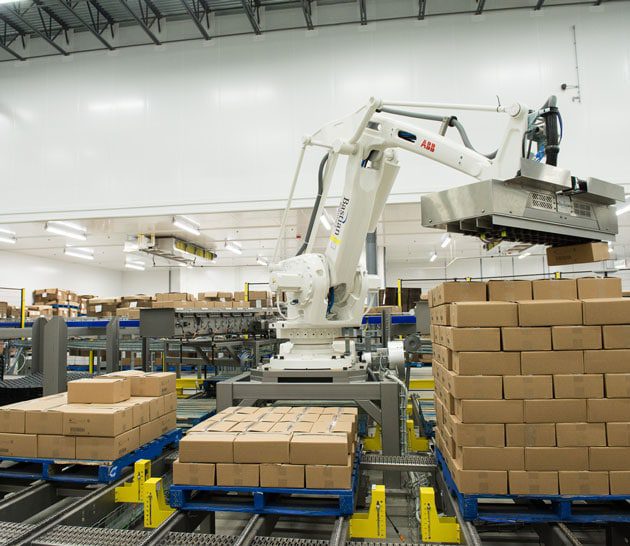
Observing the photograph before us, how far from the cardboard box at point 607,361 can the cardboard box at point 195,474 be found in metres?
2.30

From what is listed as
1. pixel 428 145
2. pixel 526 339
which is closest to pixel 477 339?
pixel 526 339

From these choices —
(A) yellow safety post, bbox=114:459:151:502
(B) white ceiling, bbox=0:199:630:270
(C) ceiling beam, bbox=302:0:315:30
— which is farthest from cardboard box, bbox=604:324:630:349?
(C) ceiling beam, bbox=302:0:315:30

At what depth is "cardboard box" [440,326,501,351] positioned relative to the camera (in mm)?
2689

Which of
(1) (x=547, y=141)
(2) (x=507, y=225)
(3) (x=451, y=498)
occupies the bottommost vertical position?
(3) (x=451, y=498)

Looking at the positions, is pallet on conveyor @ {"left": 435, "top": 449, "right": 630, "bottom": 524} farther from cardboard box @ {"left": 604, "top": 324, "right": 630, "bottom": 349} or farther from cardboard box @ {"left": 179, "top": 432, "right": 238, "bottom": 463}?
cardboard box @ {"left": 179, "top": 432, "right": 238, "bottom": 463}

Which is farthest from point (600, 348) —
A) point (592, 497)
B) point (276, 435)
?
point (276, 435)

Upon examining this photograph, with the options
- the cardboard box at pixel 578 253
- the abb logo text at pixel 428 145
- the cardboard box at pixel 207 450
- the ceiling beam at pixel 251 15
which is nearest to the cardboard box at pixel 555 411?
the cardboard box at pixel 578 253

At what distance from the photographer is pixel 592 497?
8.14 feet

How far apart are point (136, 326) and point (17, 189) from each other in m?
6.23

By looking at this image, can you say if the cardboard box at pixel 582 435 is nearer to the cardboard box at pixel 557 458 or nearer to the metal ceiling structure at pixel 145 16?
the cardboard box at pixel 557 458

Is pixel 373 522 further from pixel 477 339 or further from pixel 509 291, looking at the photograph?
pixel 509 291

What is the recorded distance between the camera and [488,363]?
2.68 meters

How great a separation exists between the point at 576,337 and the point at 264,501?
81.9 inches

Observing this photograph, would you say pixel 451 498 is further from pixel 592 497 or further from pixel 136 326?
pixel 136 326
